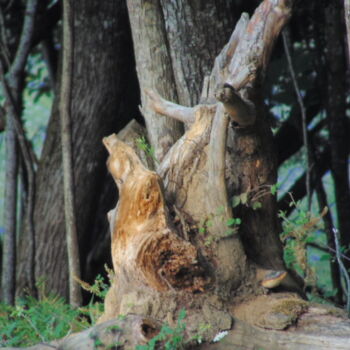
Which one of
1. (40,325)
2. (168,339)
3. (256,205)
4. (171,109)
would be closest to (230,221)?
(256,205)

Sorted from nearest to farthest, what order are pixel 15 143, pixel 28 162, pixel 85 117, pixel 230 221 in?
pixel 230 221
pixel 28 162
pixel 85 117
pixel 15 143

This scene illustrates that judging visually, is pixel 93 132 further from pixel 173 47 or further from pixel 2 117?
pixel 173 47

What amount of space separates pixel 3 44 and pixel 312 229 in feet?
11.9

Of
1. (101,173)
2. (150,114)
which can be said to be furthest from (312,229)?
(101,173)

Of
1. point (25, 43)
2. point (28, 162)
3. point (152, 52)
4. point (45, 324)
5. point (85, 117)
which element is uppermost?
point (25, 43)

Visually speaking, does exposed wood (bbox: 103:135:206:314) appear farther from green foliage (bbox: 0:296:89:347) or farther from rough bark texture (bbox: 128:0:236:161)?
rough bark texture (bbox: 128:0:236:161)

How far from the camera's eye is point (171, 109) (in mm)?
3496

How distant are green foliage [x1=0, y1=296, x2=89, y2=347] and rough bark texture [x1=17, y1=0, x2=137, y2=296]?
1.45m

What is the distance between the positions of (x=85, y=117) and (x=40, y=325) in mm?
2228

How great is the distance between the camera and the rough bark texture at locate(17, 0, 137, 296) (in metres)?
5.54

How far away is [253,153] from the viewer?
129 inches

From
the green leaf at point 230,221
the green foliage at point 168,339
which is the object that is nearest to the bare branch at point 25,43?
the green leaf at point 230,221

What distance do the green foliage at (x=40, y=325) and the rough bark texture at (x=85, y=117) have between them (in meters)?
1.45

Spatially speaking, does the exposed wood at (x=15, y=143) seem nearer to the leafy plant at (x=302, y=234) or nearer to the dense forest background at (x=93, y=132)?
the dense forest background at (x=93, y=132)
